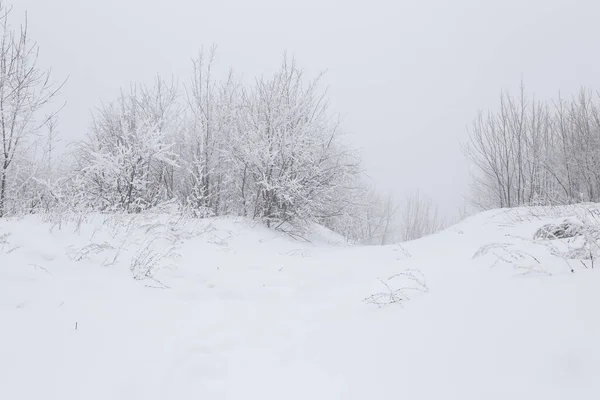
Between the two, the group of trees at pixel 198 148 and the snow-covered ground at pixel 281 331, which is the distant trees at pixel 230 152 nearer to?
the group of trees at pixel 198 148

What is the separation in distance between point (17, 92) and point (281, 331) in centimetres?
905

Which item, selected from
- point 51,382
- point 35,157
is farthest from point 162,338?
point 35,157

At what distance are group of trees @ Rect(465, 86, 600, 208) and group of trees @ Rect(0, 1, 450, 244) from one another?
714 cm

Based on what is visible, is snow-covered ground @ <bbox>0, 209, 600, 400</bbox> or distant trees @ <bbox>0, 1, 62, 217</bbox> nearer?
snow-covered ground @ <bbox>0, 209, 600, 400</bbox>

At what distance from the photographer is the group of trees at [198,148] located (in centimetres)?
788

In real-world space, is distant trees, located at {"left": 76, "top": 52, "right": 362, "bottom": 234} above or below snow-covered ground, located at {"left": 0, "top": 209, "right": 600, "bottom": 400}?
above

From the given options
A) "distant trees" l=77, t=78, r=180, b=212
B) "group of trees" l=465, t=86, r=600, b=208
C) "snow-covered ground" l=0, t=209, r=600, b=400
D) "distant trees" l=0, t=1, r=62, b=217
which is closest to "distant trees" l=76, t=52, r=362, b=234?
"distant trees" l=77, t=78, r=180, b=212

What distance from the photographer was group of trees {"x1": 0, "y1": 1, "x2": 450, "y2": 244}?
7883 mm

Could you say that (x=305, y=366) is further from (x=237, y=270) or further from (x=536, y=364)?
(x=237, y=270)

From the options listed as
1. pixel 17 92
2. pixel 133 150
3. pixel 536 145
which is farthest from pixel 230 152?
pixel 536 145

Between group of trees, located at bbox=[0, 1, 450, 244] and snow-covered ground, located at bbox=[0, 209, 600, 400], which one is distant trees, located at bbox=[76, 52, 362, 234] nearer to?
group of trees, located at bbox=[0, 1, 450, 244]

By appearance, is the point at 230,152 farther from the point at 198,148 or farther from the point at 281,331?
the point at 281,331

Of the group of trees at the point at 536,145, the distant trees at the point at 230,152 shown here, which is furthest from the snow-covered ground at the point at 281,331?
the group of trees at the point at 536,145

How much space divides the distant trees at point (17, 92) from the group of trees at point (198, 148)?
0.08 feet
